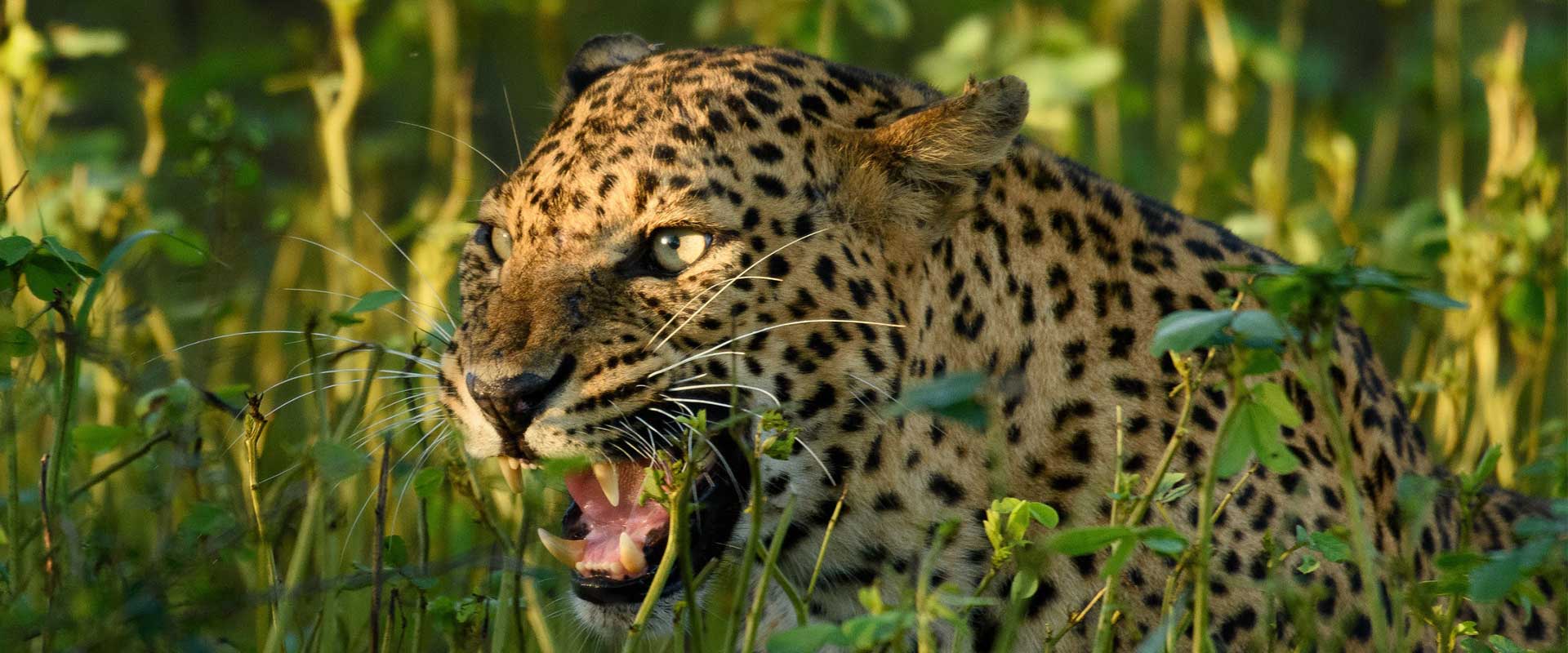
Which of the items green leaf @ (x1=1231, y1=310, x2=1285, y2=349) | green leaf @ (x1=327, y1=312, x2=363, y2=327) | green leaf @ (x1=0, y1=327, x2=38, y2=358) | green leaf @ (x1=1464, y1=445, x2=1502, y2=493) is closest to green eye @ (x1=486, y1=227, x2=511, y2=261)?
green leaf @ (x1=327, y1=312, x2=363, y2=327)

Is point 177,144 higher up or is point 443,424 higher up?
point 177,144

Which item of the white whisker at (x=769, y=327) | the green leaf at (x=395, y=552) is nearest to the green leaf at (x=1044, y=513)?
the white whisker at (x=769, y=327)

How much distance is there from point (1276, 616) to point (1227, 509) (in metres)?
0.28

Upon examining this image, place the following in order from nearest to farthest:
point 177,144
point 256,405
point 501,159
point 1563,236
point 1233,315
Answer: point 1233,315, point 256,405, point 177,144, point 1563,236, point 501,159

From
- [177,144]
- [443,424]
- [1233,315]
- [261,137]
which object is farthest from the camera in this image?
[177,144]

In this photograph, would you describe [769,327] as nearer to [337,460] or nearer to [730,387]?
Answer: [730,387]

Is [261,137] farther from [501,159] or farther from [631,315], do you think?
[501,159]

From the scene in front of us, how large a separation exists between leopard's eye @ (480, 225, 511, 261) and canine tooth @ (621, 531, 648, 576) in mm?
851

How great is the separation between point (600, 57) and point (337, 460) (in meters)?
1.99

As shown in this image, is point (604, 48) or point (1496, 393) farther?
point (1496, 393)

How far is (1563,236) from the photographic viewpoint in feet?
20.0

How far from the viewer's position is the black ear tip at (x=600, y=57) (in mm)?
4688

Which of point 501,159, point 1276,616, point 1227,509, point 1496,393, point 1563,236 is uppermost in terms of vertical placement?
point 501,159

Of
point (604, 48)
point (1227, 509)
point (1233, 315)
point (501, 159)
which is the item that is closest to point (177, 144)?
point (604, 48)
